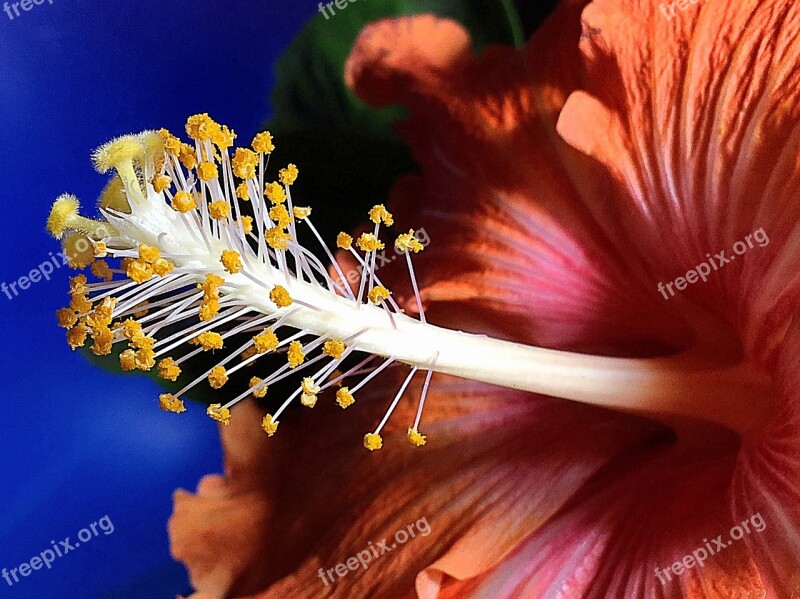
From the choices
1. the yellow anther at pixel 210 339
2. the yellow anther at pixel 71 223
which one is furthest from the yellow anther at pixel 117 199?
the yellow anther at pixel 210 339

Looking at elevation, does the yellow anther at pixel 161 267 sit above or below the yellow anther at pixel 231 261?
above

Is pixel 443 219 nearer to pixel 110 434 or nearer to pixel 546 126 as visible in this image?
pixel 546 126

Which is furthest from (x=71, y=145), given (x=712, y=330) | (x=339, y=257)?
(x=712, y=330)

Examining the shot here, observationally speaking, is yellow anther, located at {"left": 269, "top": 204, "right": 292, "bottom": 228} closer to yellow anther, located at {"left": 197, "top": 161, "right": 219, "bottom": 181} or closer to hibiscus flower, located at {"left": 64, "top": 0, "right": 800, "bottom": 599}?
yellow anther, located at {"left": 197, "top": 161, "right": 219, "bottom": 181}

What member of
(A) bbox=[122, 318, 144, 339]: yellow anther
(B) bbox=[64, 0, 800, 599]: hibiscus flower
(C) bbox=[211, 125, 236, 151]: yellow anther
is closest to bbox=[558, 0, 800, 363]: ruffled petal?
(B) bbox=[64, 0, 800, 599]: hibiscus flower

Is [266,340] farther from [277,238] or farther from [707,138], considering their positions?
[707,138]

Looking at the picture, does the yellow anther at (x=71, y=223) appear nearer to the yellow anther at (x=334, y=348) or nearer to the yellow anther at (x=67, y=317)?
the yellow anther at (x=67, y=317)

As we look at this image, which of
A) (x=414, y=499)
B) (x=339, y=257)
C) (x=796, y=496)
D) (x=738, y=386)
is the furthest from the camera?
(x=339, y=257)
